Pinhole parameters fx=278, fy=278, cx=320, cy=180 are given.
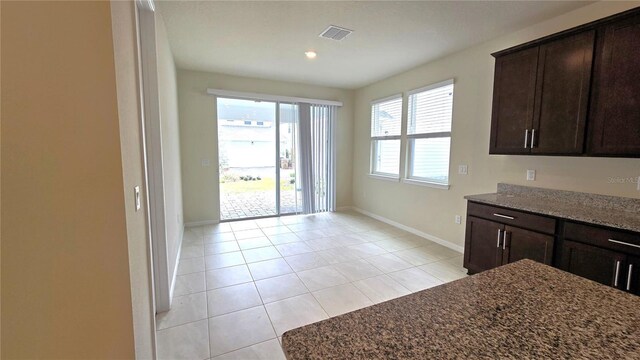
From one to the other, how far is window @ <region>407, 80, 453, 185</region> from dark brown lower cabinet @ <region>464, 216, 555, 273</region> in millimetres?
1108

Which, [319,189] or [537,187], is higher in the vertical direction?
[537,187]

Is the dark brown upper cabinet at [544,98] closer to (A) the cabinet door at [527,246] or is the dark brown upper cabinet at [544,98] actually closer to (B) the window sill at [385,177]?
(A) the cabinet door at [527,246]

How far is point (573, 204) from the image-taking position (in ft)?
8.36

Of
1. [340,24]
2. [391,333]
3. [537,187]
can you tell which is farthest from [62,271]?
[537,187]

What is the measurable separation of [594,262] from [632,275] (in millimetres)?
196

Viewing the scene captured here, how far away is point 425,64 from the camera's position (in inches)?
159

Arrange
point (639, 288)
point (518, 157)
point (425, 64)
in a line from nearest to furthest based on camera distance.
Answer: point (639, 288) < point (518, 157) < point (425, 64)

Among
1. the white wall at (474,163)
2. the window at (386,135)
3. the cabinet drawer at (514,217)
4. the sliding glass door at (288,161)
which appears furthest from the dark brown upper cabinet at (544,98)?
the sliding glass door at (288,161)

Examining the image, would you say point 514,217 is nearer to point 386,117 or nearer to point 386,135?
point 386,135

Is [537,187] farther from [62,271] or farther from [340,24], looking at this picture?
[62,271]

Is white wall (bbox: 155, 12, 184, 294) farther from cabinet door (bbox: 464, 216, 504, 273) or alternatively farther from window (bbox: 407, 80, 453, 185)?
window (bbox: 407, 80, 453, 185)

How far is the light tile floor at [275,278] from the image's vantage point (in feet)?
6.68

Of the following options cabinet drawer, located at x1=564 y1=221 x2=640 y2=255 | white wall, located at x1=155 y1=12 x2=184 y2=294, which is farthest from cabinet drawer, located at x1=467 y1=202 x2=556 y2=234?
white wall, located at x1=155 y1=12 x2=184 y2=294

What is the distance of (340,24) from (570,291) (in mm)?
2756
